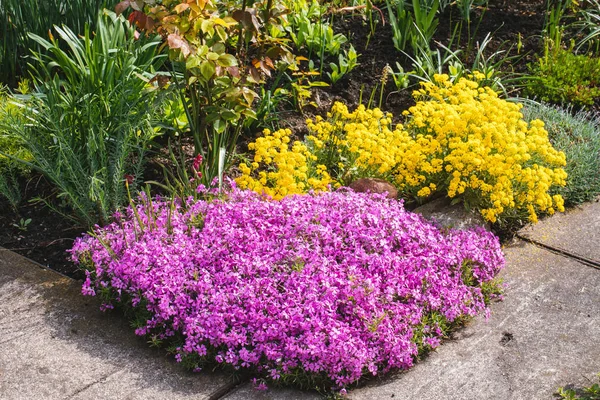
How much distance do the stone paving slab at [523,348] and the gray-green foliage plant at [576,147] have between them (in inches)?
31.8

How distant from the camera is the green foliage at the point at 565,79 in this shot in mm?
5734

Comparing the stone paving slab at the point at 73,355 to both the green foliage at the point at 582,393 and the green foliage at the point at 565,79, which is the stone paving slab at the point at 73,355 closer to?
the green foliage at the point at 582,393

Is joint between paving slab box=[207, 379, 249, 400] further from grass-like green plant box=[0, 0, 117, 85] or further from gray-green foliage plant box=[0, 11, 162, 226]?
grass-like green plant box=[0, 0, 117, 85]

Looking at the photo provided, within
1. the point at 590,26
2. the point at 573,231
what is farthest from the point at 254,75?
the point at 590,26

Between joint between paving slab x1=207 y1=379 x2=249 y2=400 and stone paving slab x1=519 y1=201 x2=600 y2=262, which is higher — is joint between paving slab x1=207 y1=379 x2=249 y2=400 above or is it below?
above

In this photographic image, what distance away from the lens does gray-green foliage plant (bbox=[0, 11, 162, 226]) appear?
156 inches

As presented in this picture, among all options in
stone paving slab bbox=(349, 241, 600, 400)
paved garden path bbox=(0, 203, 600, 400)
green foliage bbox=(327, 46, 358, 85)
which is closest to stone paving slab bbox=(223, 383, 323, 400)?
paved garden path bbox=(0, 203, 600, 400)

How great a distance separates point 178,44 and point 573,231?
253 cm

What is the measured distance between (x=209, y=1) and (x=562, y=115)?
108 inches

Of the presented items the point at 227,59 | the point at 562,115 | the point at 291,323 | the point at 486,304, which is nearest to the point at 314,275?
the point at 291,323

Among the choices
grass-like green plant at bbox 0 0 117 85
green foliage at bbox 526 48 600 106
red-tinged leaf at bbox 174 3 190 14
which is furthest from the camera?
green foliage at bbox 526 48 600 106

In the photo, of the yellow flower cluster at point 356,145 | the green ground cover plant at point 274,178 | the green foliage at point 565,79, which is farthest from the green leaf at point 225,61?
the green foliage at point 565,79

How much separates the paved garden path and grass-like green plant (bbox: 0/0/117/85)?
69.2 inches

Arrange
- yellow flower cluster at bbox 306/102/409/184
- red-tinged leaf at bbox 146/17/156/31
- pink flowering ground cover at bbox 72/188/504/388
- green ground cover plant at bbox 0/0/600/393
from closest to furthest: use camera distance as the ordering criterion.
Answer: pink flowering ground cover at bbox 72/188/504/388 → green ground cover plant at bbox 0/0/600/393 → red-tinged leaf at bbox 146/17/156/31 → yellow flower cluster at bbox 306/102/409/184
